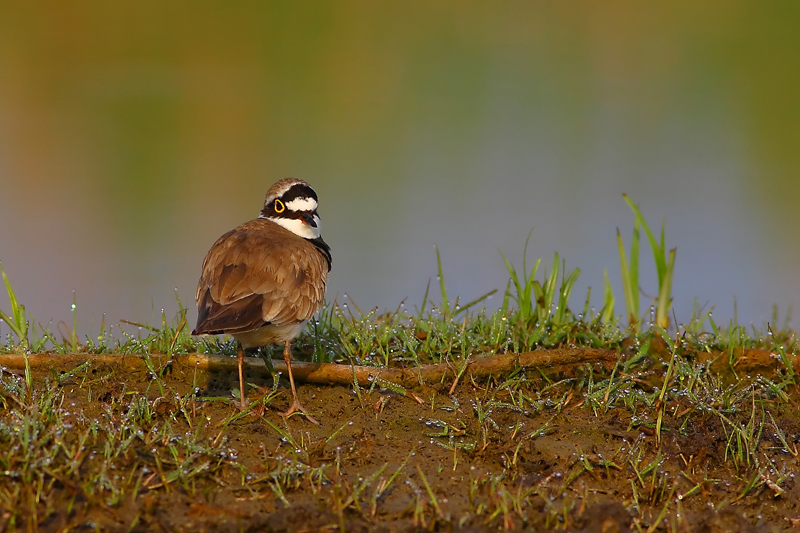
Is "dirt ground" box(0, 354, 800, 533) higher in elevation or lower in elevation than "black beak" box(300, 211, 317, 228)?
lower

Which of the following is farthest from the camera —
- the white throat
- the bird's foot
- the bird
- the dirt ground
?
the white throat

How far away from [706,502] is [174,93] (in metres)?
13.4

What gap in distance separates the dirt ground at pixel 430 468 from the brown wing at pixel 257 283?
436 millimetres

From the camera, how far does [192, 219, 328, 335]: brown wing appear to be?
15.4 feet

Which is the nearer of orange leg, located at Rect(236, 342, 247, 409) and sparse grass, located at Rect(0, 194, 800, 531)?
sparse grass, located at Rect(0, 194, 800, 531)

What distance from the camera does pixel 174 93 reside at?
50.0ft

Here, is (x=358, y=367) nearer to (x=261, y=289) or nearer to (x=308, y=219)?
(x=261, y=289)

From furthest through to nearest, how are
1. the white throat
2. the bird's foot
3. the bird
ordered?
1. the white throat
2. the bird
3. the bird's foot

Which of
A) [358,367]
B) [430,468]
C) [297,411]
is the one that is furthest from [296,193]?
[430,468]

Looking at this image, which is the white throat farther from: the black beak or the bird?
the bird

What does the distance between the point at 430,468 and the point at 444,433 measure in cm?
31

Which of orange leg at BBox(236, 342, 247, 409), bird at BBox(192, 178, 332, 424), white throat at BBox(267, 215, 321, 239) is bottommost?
orange leg at BBox(236, 342, 247, 409)

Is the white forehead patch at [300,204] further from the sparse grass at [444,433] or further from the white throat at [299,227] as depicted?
the sparse grass at [444,433]

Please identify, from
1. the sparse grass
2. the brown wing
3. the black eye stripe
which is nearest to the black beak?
the black eye stripe
